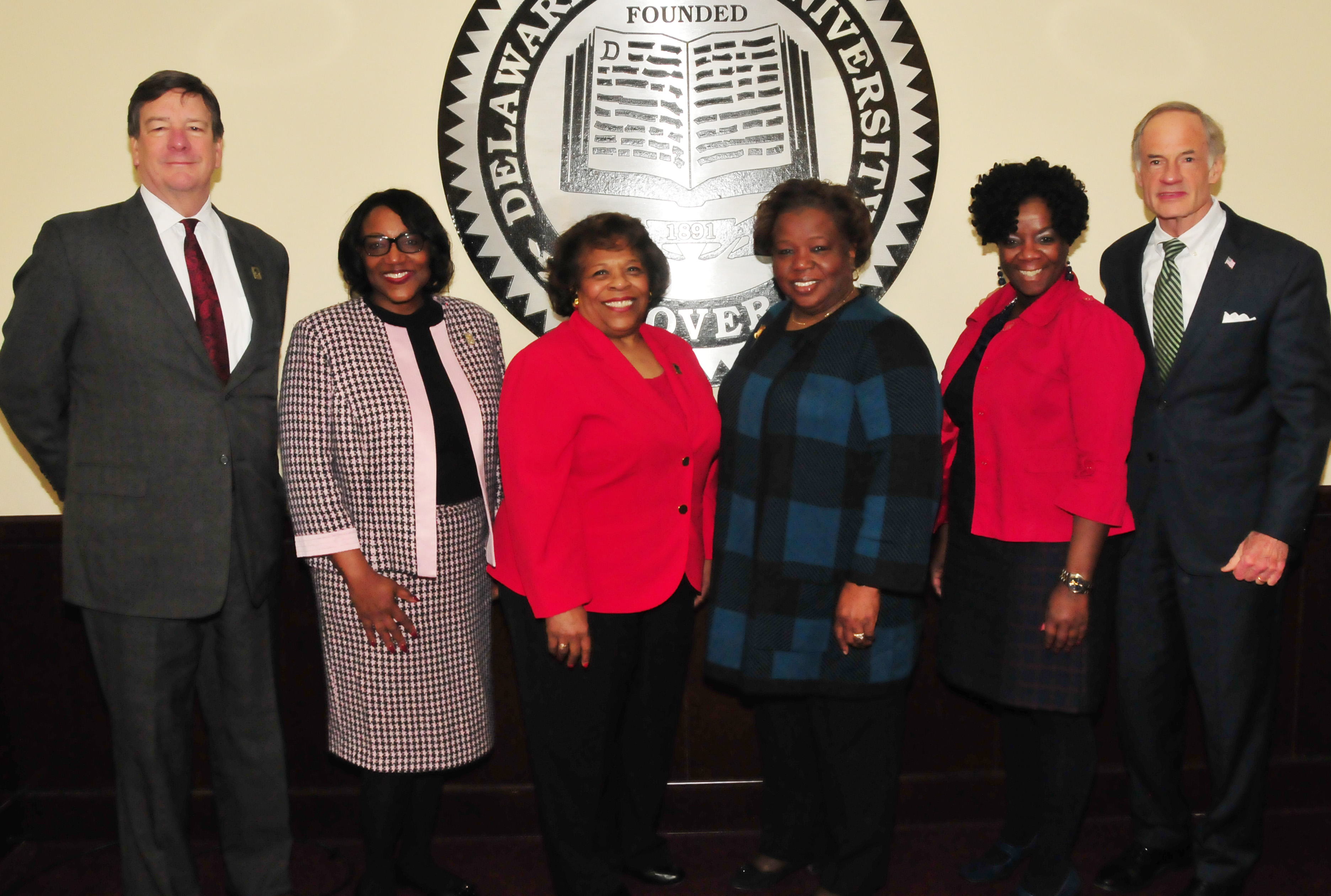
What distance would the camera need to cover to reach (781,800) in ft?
8.11

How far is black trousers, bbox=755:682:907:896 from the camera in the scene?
2.20 m

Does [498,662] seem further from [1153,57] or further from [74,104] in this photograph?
[1153,57]

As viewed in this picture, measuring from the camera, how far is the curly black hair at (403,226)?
2176 millimetres

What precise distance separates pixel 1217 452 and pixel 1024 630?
0.60 meters

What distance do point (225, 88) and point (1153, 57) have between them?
2.58 m

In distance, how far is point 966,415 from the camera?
225 centimetres

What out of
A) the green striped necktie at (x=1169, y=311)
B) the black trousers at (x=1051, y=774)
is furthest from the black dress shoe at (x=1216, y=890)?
the green striped necktie at (x=1169, y=311)

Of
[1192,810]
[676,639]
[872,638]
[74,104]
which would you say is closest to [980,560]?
[872,638]

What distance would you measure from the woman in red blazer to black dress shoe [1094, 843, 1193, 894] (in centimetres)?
121

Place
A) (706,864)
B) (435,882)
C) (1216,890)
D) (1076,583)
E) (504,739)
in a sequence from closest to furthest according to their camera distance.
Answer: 1. (1076,583)
2. (1216,890)
3. (435,882)
4. (706,864)
5. (504,739)

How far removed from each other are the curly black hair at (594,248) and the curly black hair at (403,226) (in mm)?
251

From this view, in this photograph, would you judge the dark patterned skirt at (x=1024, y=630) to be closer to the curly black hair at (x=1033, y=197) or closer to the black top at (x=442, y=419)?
the curly black hair at (x=1033, y=197)

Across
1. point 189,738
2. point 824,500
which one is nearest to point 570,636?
point 824,500

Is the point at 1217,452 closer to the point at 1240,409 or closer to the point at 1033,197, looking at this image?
the point at 1240,409
